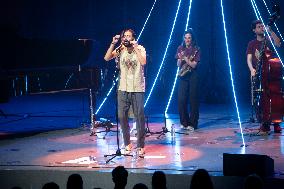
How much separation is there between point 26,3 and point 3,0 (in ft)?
17.2

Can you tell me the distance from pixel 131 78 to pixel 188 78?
10.2ft

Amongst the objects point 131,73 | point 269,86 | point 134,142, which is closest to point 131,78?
point 131,73

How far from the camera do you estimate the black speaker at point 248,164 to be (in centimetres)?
748

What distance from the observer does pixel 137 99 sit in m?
9.54

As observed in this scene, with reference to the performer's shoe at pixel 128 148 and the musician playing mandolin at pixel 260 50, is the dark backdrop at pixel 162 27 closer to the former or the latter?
the musician playing mandolin at pixel 260 50

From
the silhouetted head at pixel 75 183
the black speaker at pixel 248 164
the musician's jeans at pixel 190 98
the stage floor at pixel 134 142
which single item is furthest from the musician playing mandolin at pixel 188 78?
the silhouetted head at pixel 75 183

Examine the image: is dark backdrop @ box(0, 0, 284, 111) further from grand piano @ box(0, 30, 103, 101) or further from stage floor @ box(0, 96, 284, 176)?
stage floor @ box(0, 96, 284, 176)

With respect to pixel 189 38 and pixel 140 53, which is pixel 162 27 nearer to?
pixel 189 38

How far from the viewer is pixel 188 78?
40.7ft

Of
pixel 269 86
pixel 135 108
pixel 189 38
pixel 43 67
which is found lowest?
pixel 135 108

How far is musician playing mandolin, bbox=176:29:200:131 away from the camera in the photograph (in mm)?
12148

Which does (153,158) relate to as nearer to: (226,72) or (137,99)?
(137,99)

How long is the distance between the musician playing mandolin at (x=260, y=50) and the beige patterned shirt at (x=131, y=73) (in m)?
2.55

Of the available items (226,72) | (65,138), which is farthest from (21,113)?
(226,72)
